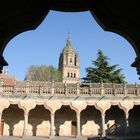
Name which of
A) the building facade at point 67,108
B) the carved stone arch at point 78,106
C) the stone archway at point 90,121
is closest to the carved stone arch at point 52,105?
the building facade at point 67,108

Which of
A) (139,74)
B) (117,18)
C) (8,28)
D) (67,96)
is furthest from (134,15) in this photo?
(67,96)

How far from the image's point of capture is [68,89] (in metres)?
24.6

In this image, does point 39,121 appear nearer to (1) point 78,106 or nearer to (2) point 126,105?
(1) point 78,106

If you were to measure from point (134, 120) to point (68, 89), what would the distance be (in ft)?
25.5

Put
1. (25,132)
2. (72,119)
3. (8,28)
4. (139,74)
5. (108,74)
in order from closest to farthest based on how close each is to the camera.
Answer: (8,28)
(139,74)
(25,132)
(72,119)
(108,74)

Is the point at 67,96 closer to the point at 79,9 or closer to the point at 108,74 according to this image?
the point at 108,74

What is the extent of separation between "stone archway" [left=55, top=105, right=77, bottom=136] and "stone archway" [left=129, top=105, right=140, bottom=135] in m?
5.71

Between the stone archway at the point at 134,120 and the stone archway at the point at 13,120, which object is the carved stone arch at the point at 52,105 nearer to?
the stone archway at the point at 13,120

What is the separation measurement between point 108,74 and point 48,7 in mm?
37561

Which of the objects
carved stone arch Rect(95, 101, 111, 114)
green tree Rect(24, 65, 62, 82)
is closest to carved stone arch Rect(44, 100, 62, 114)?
carved stone arch Rect(95, 101, 111, 114)

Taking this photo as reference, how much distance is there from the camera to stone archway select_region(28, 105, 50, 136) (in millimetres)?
25703

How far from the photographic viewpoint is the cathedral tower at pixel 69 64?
6381 cm

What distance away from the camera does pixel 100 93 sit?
81.3 feet

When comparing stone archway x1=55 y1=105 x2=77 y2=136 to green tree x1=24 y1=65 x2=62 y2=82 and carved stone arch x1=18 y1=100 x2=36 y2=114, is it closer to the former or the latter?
carved stone arch x1=18 y1=100 x2=36 y2=114
